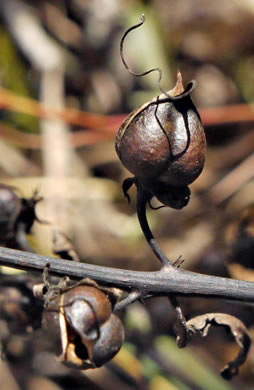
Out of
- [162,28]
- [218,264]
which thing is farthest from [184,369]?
[162,28]

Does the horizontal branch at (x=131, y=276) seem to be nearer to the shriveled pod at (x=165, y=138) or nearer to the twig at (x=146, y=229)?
the twig at (x=146, y=229)

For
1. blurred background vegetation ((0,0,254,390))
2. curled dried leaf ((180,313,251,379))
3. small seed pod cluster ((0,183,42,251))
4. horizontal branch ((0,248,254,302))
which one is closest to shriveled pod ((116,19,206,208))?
horizontal branch ((0,248,254,302))

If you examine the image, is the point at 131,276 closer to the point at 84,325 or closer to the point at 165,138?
the point at 84,325

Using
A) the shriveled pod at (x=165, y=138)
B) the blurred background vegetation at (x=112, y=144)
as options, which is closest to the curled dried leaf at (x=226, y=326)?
the shriveled pod at (x=165, y=138)

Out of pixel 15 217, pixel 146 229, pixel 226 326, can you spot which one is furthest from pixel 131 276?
pixel 15 217

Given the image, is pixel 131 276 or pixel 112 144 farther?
pixel 112 144

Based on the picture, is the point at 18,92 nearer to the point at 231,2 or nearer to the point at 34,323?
the point at 231,2
